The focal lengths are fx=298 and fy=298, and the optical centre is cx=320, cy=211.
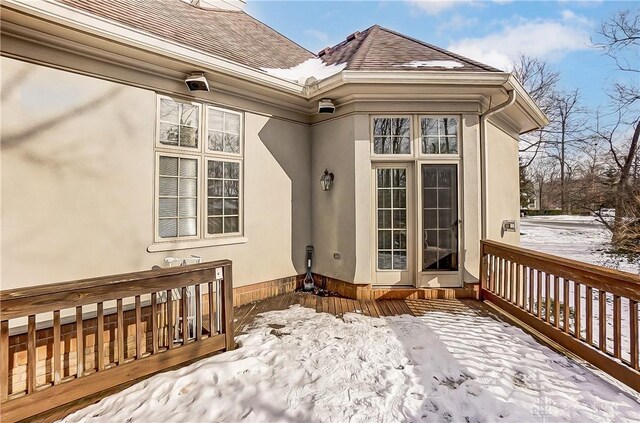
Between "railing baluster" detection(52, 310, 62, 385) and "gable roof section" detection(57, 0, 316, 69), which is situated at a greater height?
"gable roof section" detection(57, 0, 316, 69)

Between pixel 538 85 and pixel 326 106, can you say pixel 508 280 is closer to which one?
Answer: pixel 326 106

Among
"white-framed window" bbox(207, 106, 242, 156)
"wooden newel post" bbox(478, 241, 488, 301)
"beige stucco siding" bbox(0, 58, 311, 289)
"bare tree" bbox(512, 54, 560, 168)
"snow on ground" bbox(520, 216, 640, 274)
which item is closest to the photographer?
"beige stucco siding" bbox(0, 58, 311, 289)

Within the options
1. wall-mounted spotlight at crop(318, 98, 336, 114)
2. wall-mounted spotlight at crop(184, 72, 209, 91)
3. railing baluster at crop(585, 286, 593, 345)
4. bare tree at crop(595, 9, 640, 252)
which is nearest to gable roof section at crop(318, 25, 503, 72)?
wall-mounted spotlight at crop(318, 98, 336, 114)

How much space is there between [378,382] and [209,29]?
564cm

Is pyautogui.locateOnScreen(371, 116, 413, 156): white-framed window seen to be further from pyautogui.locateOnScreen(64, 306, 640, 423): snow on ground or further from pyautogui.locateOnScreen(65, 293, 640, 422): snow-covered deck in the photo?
pyautogui.locateOnScreen(64, 306, 640, 423): snow on ground

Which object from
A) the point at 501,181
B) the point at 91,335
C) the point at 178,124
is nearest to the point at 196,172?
the point at 178,124

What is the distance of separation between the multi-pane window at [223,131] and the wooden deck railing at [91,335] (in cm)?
192

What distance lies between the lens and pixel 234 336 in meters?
3.22

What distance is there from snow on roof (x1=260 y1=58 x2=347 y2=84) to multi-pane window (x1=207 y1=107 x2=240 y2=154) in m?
0.90

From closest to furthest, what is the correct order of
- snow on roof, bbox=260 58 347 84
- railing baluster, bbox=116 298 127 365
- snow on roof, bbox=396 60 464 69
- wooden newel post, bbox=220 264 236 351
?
railing baluster, bbox=116 298 127 365
wooden newel post, bbox=220 264 236 351
snow on roof, bbox=396 60 464 69
snow on roof, bbox=260 58 347 84

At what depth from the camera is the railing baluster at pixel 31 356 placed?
2.02m

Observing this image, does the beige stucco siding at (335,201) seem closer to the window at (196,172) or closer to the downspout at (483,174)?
the window at (196,172)

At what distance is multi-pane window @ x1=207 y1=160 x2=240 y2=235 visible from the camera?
13.4 feet

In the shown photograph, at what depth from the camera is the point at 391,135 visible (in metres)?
4.58
